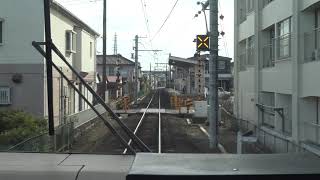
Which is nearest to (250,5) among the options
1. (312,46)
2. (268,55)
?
(268,55)

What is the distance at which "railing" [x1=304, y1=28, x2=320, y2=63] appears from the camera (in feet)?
58.5

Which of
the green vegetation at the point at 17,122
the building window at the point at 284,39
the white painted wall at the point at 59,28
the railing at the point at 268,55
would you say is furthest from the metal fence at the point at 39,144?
the white painted wall at the point at 59,28

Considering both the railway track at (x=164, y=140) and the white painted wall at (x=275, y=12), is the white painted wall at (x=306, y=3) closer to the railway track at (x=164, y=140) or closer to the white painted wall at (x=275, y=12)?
the white painted wall at (x=275, y=12)

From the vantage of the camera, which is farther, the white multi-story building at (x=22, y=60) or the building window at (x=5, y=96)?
the building window at (x=5, y=96)

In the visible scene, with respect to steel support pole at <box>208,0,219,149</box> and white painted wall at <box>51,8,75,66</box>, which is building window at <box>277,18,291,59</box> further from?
white painted wall at <box>51,8,75,66</box>

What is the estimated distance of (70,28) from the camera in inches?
1287

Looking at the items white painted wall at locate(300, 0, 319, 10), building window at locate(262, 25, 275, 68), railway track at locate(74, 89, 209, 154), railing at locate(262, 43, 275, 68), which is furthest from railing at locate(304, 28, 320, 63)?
building window at locate(262, 25, 275, 68)

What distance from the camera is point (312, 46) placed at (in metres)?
18.5

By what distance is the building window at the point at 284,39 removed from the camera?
2103 centimetres

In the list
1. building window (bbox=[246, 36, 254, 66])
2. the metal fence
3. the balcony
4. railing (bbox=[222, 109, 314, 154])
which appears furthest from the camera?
building window (bbox=[246, 36, 254, 66])

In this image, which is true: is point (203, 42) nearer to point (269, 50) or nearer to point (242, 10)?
point (269, 50)

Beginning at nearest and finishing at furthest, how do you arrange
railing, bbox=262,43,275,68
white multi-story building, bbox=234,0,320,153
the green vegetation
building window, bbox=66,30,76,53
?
white multi-story building, bbox=234,0,320,153 → the green vegetation → railing, bbox=262,43,275,68 → building window, bbox=66,30,76,53

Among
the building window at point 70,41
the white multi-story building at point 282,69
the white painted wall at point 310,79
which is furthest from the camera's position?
the building window at point 70,41

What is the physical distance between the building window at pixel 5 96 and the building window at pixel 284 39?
1280cm
